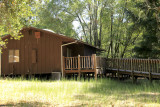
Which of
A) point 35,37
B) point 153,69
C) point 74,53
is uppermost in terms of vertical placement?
point 35,37

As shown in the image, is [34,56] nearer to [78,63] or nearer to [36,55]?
[36,55]

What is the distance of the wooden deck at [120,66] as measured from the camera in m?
12.1

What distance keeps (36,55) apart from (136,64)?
28.2 ft

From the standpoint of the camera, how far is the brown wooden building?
15.5 metres

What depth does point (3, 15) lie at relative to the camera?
889 centimetres

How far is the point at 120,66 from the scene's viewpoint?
15789 mm

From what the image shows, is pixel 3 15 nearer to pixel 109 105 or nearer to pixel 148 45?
pixel 109 105

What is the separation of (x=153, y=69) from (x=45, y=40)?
919cm

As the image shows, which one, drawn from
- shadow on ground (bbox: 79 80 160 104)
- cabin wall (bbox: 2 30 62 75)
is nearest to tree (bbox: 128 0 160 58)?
shadow on ground (bbox: 79 80 160 104)

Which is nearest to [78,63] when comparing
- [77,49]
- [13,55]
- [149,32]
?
[77,49]

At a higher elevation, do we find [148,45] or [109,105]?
[148,45]

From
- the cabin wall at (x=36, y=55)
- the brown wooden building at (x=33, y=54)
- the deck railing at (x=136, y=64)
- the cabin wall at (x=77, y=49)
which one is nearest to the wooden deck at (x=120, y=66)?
the deck railing at (x=136, y=64)

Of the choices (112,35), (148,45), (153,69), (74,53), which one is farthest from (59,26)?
(153,69)

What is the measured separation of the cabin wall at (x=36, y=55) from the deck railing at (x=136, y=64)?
5328 millimetres
